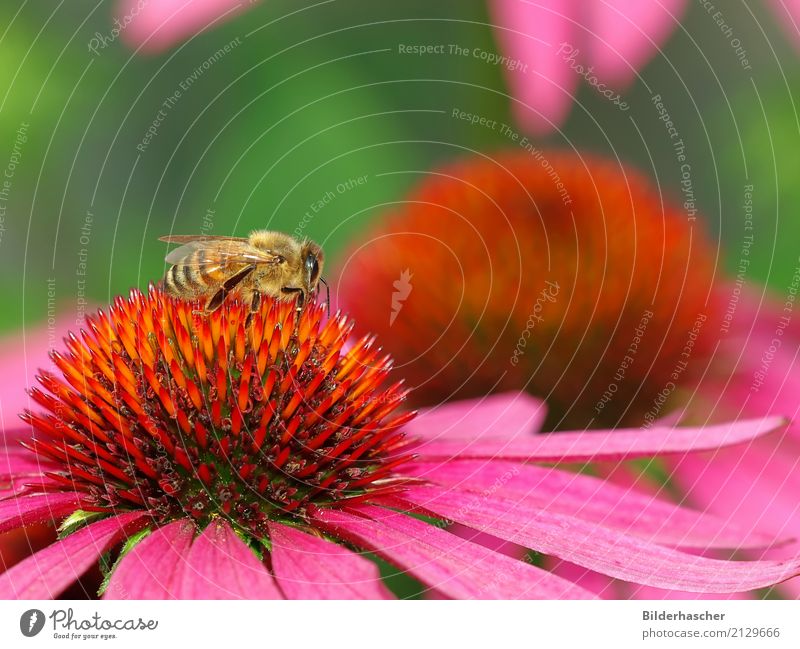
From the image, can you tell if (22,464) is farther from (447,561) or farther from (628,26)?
(628,26)

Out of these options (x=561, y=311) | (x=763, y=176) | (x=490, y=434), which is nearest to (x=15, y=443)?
(x=490, y=434)

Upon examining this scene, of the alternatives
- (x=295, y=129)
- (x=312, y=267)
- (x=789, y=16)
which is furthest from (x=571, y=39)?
(x=312, y=267)

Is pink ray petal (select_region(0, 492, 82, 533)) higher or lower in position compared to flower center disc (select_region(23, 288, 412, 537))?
lower

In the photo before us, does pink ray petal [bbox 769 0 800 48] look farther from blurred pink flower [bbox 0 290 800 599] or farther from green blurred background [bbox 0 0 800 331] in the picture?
blurred pink flower [bbox 0 290 800 599]

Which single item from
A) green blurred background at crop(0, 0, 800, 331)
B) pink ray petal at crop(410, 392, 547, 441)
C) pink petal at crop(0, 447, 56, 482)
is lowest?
pink petal at crop(0, 447, 56, 482)

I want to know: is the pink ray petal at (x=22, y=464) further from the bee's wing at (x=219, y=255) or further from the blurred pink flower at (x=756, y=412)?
the blurred pink flower at (x=756, y=412)

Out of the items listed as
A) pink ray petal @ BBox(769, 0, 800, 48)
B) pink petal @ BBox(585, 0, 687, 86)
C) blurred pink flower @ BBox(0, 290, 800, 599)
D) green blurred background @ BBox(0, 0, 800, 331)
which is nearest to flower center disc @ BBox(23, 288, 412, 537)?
blurred pink flower @ BBox(0, 290, 800, 599)

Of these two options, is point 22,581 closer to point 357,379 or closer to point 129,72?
point 357,379
